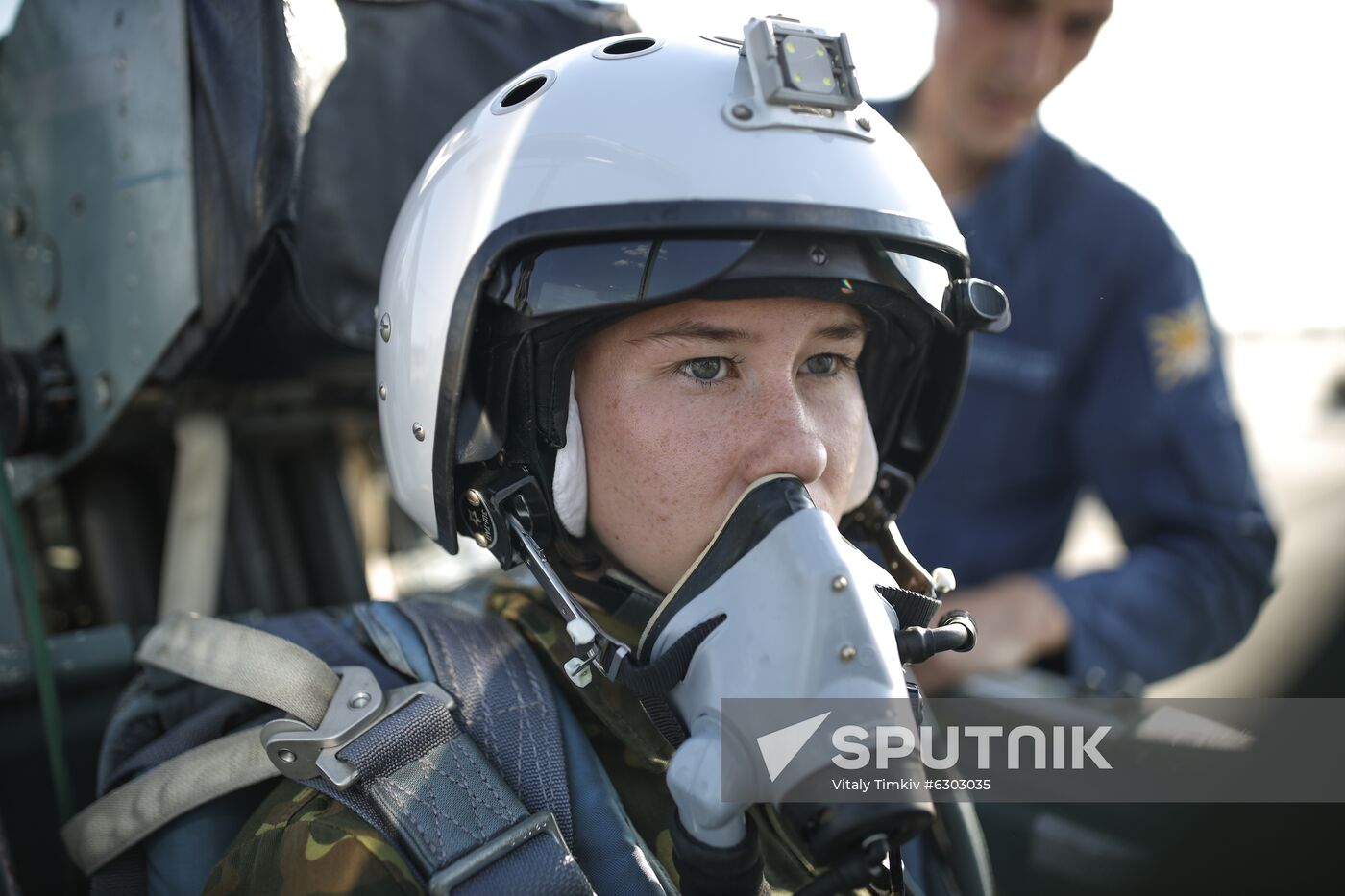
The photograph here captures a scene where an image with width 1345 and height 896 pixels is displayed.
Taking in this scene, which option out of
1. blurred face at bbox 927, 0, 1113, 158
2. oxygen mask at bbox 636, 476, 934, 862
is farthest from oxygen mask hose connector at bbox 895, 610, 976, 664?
blurred face at bbox 927, 0, 1113, 158

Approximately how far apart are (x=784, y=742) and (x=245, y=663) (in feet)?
2.17

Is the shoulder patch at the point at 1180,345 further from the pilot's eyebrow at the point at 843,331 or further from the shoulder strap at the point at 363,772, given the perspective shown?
the shoulder strap at the point at 363,772

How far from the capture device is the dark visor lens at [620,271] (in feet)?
3.56

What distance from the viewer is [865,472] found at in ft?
4.54

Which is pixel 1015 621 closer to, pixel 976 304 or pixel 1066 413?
pixel 1066 413

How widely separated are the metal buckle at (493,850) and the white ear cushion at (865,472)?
58 cm

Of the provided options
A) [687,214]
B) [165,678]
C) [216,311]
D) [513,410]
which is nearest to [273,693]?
[165,678]

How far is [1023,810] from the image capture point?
5.48 ft

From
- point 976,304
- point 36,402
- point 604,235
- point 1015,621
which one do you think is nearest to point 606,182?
point 604,235

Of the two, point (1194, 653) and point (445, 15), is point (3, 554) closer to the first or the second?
point (445, 15)

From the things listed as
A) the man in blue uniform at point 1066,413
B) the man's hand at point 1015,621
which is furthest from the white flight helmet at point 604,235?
the man in blue uniform at point 1066,413

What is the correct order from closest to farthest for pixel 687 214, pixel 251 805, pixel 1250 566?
pixel 687 214, pixel 251 805, pixel 1250 566

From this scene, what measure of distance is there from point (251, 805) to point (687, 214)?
2.78 feet

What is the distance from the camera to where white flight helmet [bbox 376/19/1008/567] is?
3.60 feet
